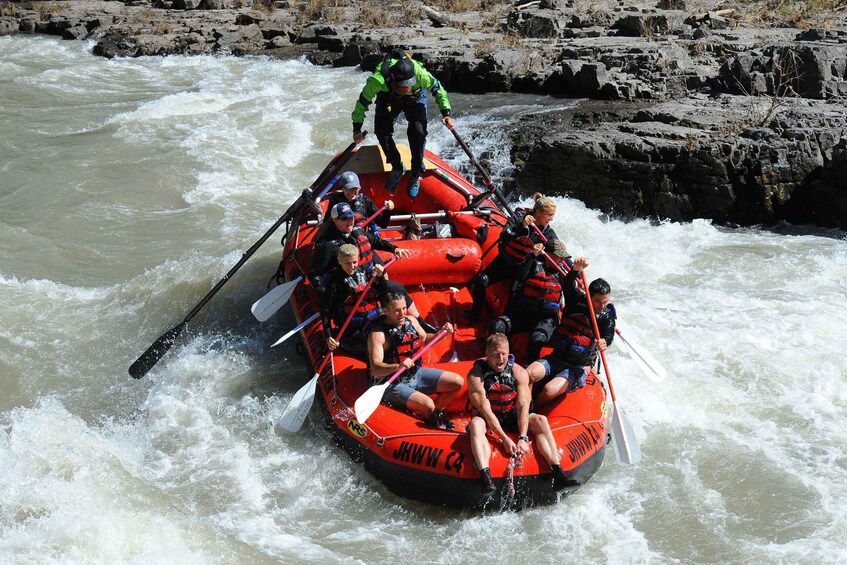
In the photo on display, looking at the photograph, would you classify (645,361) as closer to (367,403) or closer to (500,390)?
(500,390)

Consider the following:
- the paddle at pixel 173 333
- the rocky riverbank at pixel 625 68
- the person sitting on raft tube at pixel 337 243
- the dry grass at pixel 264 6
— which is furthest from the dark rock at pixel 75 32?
the person sitting on raft tube at pixel 337 243

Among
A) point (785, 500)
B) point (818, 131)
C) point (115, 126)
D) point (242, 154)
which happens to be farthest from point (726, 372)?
point (115, 126)

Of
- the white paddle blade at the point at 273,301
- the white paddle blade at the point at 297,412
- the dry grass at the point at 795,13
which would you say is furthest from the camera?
the dry grass at the point at 795,13

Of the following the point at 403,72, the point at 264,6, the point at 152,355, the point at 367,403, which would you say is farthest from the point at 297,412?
the point at 264,6

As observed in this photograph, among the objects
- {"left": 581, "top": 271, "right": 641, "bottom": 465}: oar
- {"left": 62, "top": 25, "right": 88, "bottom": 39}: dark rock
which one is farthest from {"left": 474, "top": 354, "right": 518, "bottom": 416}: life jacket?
{"left": 62, "top": 25, "right": 88, "bottom": 39}: dark rock

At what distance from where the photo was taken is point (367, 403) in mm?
5320

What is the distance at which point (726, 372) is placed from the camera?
6.90m

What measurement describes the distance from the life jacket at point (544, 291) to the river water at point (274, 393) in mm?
1077

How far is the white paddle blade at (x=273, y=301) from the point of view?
6.60m

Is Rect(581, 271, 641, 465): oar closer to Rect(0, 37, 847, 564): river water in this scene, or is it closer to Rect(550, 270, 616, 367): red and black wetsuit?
Rect(550, 270, 616, 367): red and black wetsuit

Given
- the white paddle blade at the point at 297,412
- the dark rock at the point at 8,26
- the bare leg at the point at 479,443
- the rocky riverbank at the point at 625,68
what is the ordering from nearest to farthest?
the bare leg at the point at 479,443
the white paddle blade at the point at 297,412
the rocky riverbank at the point at 625,68
the dark rock at the point at 8,26

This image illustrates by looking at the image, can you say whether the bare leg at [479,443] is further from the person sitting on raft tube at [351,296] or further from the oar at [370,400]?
the person sitting on raft tube at [351,296]

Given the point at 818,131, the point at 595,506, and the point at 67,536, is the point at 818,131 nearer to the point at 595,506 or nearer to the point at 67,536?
the point at 595,506

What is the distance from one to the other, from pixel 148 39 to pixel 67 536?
53.0ft
